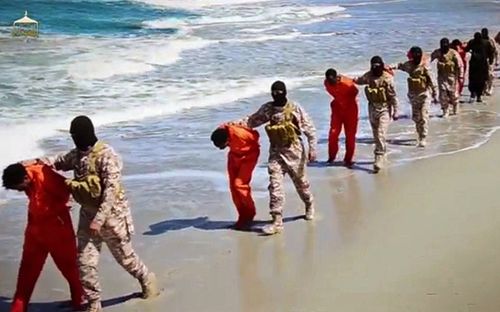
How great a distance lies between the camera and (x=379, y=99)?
37.4 ft

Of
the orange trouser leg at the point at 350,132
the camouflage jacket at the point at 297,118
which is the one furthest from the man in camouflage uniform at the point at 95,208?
the orange trouser leg at the point at 350,132

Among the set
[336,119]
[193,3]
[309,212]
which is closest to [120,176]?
[309,212]

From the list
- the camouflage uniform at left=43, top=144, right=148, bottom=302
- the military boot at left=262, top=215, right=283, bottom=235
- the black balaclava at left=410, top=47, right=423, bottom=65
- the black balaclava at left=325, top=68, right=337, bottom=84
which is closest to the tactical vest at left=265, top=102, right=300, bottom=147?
the military boot at left=262, top=215, right=283, bottom=235

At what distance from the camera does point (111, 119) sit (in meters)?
16.5

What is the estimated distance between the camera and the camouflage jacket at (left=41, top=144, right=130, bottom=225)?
661 cm

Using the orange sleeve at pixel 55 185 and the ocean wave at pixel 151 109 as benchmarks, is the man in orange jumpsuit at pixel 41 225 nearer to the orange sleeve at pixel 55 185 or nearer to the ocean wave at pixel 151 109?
the orange sleeve at pixel 55 185

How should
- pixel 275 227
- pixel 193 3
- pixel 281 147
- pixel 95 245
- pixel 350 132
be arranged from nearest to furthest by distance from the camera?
pixel 95 245
pixel 281 147
pixel 275 227
pixel 350 132
pixel 193 3

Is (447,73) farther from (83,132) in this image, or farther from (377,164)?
(83,132)

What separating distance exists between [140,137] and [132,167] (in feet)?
7.23

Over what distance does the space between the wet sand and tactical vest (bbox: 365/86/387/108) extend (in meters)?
1.23

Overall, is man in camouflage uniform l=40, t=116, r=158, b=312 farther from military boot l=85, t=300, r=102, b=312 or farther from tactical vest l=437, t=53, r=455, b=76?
tactical vest l=437, t=53, r=455, b=76

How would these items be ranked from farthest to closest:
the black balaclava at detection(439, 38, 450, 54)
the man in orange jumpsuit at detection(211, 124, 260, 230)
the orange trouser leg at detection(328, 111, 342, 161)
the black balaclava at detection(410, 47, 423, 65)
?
the black balaclava at detection(439, 38, 450, 54)
the black balaclava at detection(410, 47, 423, 65)
the orange trouser leg at detection(328, 111, 342, 161)
the man in orange jumpsuit at detection(211, 124, 260, 230)

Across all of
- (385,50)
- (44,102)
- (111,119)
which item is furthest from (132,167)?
(385,50)

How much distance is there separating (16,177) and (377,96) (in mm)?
5904
